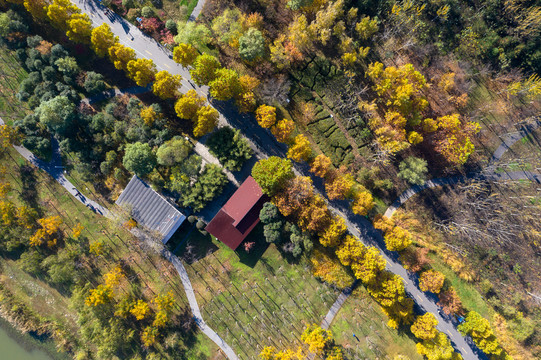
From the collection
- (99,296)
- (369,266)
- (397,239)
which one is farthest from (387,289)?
(99,296)

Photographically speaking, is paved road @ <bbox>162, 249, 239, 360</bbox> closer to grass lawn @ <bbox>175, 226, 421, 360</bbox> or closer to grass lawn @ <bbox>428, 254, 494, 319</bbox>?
grass lawn @ <bbox>175, 226, 421, 360</bbox>

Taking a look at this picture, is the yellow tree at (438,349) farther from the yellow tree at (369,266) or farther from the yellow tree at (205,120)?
the yellow tree at (205,120)

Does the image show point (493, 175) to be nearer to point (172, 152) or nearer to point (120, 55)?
point (172, 152)

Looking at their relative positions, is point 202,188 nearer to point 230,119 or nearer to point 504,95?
point 230,119

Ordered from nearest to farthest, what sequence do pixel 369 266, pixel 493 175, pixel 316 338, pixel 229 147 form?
1. pixel 369 266
2. pixel 316 338
3. pixel 229 147
4. pixel 493 175

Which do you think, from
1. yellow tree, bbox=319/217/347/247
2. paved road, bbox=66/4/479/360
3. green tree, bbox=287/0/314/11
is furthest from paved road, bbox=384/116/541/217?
green tree, bbox=287/0/314/11

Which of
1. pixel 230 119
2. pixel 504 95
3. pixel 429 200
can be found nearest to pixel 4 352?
pixel 230 119
